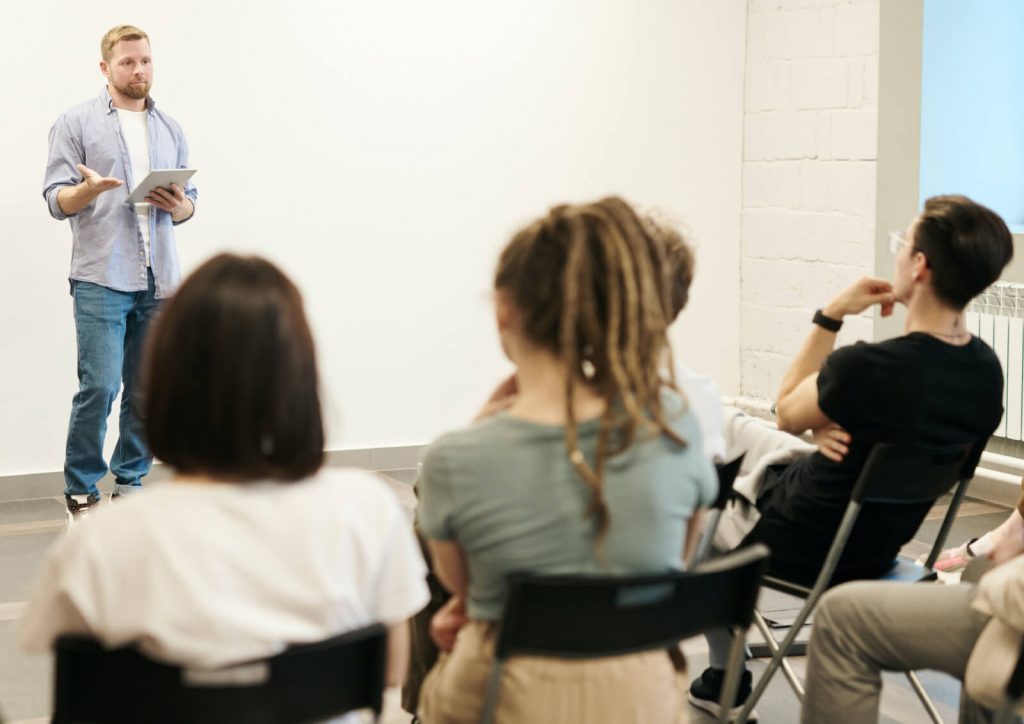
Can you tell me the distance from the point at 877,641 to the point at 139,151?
3.05 meters

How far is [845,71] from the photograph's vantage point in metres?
5.31

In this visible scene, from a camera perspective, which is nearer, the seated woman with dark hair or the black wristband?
the seated woman with dark hair

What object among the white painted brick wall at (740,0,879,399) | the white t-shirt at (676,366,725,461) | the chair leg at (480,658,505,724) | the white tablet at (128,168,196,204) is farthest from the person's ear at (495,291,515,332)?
the white painted brick wall at (740,0,879,399)

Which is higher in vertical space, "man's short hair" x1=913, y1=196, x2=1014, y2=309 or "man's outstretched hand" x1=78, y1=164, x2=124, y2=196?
"man's outstretched hand" x1=78, y1=164, x2=124, y2=196

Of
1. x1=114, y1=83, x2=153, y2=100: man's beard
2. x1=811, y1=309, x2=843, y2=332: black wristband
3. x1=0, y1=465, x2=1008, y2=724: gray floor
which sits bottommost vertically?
x1=0, y1=465, x2=1008, y2=724: gray floor

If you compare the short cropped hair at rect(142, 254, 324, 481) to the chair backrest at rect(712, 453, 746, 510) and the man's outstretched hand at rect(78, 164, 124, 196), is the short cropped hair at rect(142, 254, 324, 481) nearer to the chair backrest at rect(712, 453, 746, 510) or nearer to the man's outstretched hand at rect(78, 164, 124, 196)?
the chair backrest at rect(712, 453, 746, 510)

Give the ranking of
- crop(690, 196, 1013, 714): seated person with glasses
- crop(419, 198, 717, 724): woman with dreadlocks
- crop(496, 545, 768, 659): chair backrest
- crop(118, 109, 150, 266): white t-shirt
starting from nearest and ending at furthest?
crop(496, 545, 768, 659): chair backrest → crop(419, 198, 717, 724): woman with dreadlocks → crop(690, 196, 1013, 714): seated person with glasses → crop(118, 109, 150, 266): white t-shirt

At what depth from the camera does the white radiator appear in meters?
4.58

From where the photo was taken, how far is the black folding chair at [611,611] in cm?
145

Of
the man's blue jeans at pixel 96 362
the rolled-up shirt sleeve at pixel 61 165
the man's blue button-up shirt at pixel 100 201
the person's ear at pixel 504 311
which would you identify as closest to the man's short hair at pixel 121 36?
the man's blue button-up shirt at pixel 100 201

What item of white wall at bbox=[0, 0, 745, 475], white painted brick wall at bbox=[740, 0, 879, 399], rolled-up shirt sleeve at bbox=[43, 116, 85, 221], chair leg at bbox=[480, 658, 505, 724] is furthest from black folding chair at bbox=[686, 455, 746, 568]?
white painted brick wall at bbox=[740, 0, 879, 399]

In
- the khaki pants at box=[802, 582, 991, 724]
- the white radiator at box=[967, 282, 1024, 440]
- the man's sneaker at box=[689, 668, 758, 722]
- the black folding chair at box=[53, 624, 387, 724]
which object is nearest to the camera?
the black folding chair at box=[53, 624, 387, 724]

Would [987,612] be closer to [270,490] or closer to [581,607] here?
[581,607]

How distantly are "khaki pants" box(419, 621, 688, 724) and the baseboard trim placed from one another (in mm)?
2858
